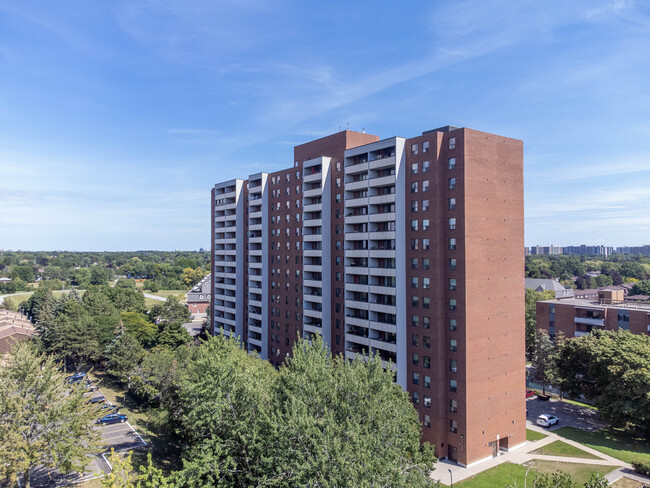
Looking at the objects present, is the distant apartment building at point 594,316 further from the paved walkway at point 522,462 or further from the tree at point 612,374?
the paved walkway at point 522,462

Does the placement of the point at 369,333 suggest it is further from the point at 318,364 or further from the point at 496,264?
the point at 318,364

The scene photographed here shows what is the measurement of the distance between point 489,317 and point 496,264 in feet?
22.4

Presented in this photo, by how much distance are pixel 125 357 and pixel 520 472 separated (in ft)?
205

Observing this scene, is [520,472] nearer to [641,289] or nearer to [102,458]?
[102,458]

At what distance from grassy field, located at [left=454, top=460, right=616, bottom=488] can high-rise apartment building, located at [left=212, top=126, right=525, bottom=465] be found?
3004 mm

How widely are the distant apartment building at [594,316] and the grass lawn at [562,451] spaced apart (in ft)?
109

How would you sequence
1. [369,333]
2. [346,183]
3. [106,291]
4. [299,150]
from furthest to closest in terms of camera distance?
1. [106,291]
2. [299,150]
3. [346,183]
4. [369,333]

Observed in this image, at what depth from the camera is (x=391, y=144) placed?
5800 centimetres

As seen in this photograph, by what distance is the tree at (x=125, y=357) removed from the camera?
72.4 metres

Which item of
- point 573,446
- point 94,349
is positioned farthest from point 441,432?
point 94,349

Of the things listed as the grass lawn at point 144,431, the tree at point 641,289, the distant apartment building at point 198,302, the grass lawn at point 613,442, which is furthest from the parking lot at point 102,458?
the tree at point 641,289

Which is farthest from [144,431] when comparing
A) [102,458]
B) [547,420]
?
[547,420]

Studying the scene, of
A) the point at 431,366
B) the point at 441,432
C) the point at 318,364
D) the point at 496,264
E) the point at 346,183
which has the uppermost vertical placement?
the point at 346,183

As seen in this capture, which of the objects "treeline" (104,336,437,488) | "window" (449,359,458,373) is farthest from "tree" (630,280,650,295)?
"treeline" (104,336,437,488)
